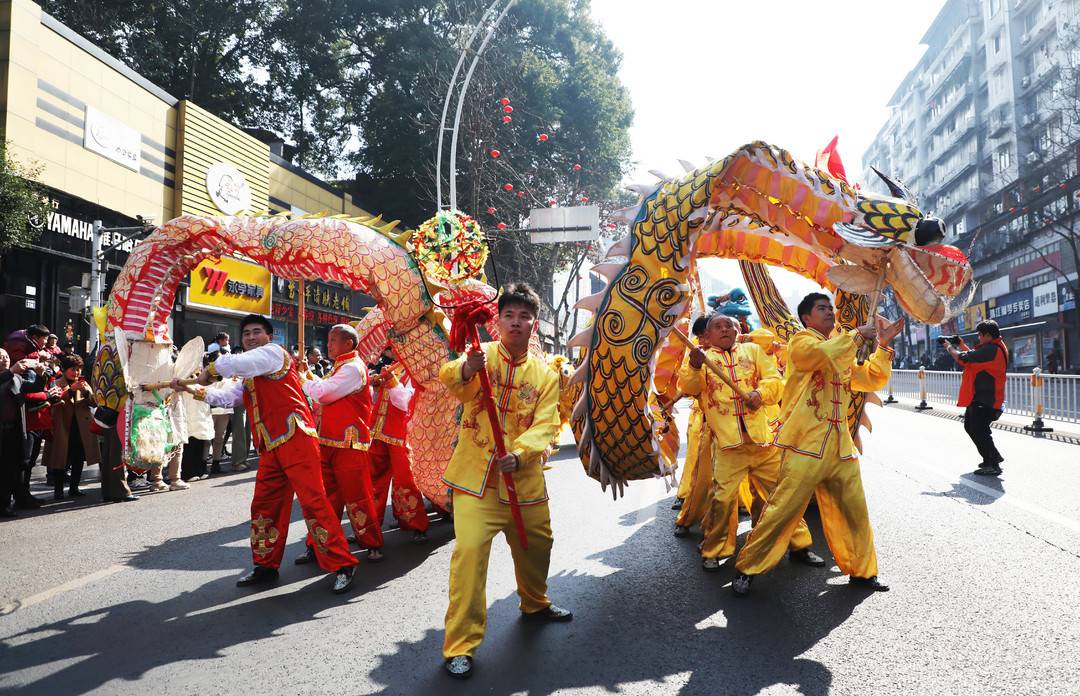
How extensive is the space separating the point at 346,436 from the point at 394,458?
788 millimetres

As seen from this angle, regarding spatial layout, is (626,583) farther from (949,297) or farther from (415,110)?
(415,110)

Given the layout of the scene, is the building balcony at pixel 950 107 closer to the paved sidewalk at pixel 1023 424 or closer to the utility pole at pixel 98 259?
the paved sidewalk at pixel 1023 424

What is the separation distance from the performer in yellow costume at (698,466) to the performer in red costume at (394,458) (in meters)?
2.09

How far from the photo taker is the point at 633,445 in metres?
3.82

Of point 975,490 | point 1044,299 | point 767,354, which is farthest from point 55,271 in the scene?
point 1044,299

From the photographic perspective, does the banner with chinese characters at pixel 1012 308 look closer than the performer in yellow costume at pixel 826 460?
No

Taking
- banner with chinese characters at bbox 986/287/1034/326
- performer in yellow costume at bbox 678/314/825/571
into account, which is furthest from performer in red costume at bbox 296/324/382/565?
banner with chinese characters at bbox 986/287/1034/326

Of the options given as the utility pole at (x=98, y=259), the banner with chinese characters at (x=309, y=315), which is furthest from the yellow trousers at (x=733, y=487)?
the banner with chinese characters at (x=309, y=315)

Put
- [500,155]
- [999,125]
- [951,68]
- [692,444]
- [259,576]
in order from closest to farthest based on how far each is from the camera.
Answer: [259,576] → [692,444] → [500,155] → [999,125] → [951,68]

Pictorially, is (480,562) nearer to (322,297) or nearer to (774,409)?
(774,409)

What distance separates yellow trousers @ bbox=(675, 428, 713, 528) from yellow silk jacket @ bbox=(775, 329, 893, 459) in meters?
1.02

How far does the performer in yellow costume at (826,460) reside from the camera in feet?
13.3

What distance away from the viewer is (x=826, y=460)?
13.6ft

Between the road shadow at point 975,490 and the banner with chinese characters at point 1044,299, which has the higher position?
the banner with chinese characters at point 1044,299
